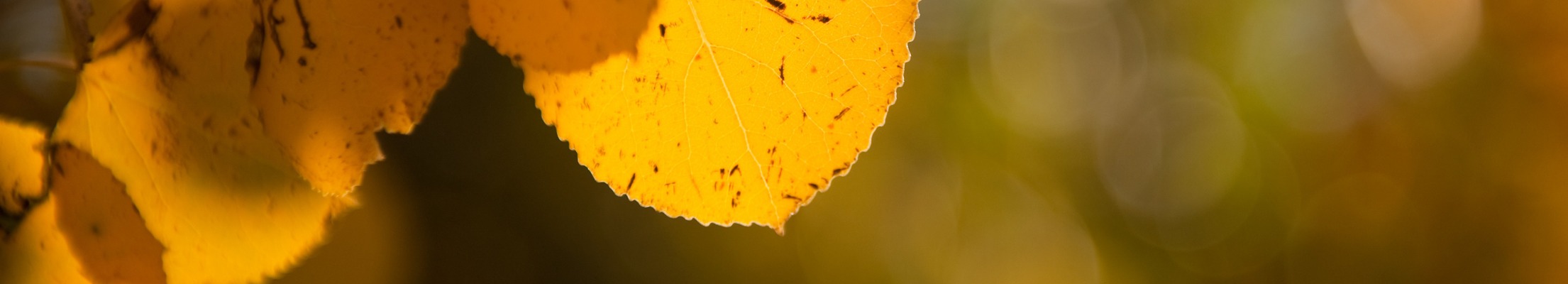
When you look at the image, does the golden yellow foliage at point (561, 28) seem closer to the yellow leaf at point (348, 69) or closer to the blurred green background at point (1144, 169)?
the yellow leaf at point (348, 69)

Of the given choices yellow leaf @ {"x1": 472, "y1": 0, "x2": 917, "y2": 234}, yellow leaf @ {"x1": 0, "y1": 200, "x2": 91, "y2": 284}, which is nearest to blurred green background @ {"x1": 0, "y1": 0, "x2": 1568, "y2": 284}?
yellow leaf @ {"x1": 0, "y1": 200, "x2": 91, "y2": 284}

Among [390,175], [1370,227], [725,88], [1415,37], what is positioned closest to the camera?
[725,88]

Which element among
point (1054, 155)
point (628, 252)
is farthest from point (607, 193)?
point (1054, 155)

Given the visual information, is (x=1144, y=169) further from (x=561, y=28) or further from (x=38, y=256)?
(x=38, y=256)

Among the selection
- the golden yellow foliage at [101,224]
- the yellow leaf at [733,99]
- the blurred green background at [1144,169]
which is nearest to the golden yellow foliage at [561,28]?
the yellow leaf at [733,99]

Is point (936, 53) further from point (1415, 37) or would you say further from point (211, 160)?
point (211, 160)

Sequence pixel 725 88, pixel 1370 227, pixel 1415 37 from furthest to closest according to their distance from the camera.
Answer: pixel 1370 227
pixel 1415 37
pixel 725 88

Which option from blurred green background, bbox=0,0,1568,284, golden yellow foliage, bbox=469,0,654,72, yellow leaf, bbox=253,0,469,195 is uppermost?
blurred green background, bbox=0,0,1568,284

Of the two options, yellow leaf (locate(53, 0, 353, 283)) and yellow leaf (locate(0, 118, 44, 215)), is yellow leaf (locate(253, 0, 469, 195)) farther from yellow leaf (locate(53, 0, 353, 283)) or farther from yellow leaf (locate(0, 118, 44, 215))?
yellow leaf (locate(0, 118, 44, 215))
